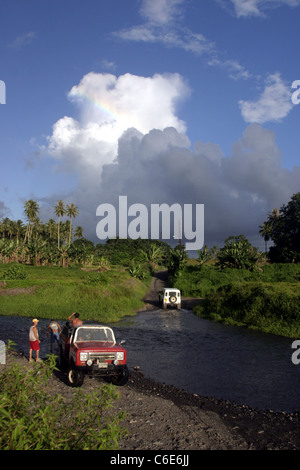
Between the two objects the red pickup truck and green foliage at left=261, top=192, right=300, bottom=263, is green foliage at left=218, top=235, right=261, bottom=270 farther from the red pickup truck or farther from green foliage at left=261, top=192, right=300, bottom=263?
the red pickup truck

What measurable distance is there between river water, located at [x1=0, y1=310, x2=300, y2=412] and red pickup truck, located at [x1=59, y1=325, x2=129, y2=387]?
3.21 m

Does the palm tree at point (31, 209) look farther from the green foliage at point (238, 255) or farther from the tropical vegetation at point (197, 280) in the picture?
the green foliage at point (238, 255)

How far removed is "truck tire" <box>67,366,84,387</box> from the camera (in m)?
11.0

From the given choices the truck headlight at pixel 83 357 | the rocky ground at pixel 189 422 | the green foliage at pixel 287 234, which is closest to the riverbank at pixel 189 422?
the rocky ground at pixel 189 422

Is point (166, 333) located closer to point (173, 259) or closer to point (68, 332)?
point (68, 332)

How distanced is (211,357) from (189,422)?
934 cm

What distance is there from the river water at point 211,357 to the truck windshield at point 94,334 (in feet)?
10.3

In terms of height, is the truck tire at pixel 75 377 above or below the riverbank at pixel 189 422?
above

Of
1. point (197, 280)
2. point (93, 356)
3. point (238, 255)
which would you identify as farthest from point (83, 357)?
point (238, 255)

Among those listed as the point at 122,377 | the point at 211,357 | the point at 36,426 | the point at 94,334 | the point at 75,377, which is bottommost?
the point at 211,357

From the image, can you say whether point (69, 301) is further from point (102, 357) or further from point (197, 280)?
point (197, 280)

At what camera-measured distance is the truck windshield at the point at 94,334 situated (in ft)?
40.3

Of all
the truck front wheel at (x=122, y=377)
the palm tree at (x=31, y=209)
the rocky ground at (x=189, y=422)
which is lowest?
the rocky ground at (x=189, y=422)

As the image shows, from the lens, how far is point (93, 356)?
36.1ft
